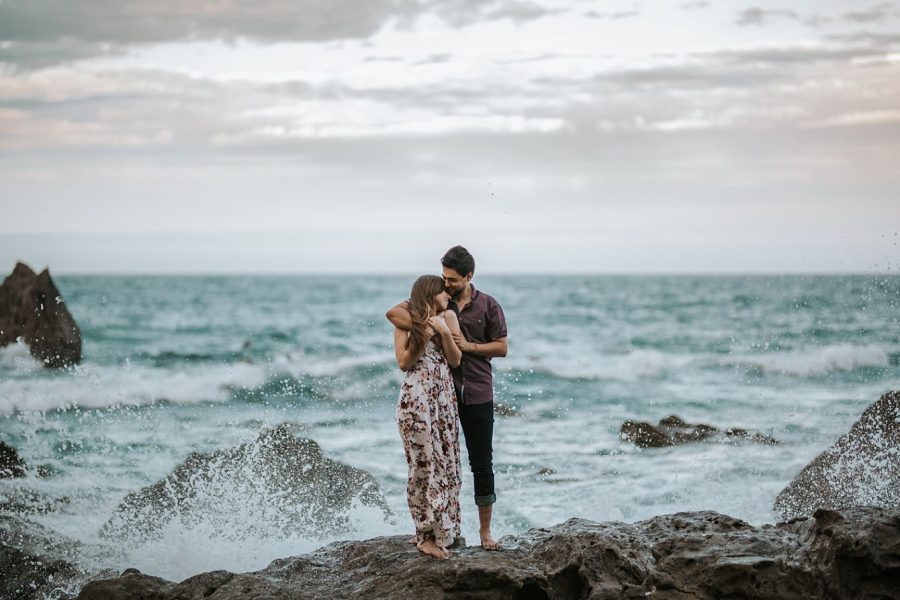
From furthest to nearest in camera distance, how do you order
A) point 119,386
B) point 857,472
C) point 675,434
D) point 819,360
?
point 819,360, point 119,386, point 675,434, point 857,472

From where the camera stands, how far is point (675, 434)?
12.1 meters

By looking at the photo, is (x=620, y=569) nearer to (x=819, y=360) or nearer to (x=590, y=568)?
(x=590, y=568)

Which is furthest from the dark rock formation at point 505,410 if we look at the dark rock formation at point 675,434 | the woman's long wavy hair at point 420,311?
the woman's long wavy hair at point 420,311

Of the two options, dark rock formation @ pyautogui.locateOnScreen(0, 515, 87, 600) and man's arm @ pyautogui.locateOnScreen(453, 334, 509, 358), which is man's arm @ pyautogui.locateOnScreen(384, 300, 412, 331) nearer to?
man's arm @ pyautogui.locateOnScreen(453, 334, 509, 358)

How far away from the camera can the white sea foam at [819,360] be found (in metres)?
21.1

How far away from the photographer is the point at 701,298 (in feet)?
175

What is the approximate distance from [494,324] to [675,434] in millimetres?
7176

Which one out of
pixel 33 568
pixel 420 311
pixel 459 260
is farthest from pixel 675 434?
pixel 33 568

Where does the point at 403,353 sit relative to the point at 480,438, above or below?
above

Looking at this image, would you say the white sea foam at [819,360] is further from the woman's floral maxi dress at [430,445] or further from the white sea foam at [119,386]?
the woman's floral maxi dress at [430,445]

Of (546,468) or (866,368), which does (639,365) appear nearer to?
(866,368)

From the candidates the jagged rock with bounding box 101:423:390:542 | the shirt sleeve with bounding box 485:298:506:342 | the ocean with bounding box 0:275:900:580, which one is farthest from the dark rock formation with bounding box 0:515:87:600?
the shirt sleeve with bounding box 485:298:506:342

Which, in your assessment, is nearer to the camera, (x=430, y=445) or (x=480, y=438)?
(x=430, y=445)

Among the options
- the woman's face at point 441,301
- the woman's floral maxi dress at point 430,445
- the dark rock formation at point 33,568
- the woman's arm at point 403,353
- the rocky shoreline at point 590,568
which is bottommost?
the dark rock formation at point 33,568
